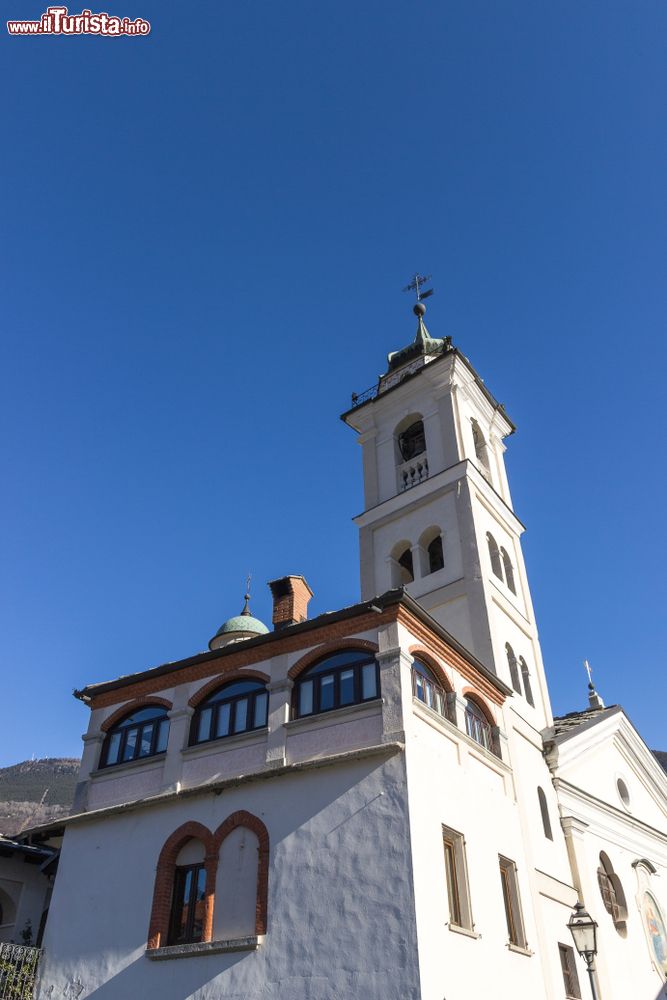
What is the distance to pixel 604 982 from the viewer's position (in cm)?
1925

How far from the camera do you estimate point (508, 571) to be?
2555 cm

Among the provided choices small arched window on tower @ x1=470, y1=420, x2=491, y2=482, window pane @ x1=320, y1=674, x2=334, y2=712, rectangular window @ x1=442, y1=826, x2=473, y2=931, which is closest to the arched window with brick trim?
window pane @ x1=320, y1=674, x2=334, y2=712

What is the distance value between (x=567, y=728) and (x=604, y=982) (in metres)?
7.11

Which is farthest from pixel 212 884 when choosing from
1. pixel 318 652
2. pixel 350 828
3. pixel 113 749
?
pixel 318 652

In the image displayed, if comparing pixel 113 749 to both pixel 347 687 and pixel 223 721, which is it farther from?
pixel 347 687

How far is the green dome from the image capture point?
3086 centimetres

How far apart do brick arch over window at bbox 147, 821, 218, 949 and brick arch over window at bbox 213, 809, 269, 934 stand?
24 centimetres

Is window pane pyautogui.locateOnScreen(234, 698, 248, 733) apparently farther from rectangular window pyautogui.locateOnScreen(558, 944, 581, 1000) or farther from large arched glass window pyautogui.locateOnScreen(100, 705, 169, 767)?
rectangular window pyautogui.locateOnScreen(558, 944, 581, 1000)

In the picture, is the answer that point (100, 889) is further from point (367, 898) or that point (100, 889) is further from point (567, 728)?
point (567, 728)

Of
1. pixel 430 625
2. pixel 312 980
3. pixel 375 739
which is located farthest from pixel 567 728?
pixel 312 980

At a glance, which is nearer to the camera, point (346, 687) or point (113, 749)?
point (346, 687)

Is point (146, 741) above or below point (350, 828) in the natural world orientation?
above

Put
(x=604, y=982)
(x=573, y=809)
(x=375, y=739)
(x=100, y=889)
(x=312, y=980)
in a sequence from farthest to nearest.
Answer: (x=573, y=809) < (x=604, y=982) < (x=100, y=889) < (x=375, y=739) < (x=312, y=980)

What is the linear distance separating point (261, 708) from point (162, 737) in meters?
2.79
